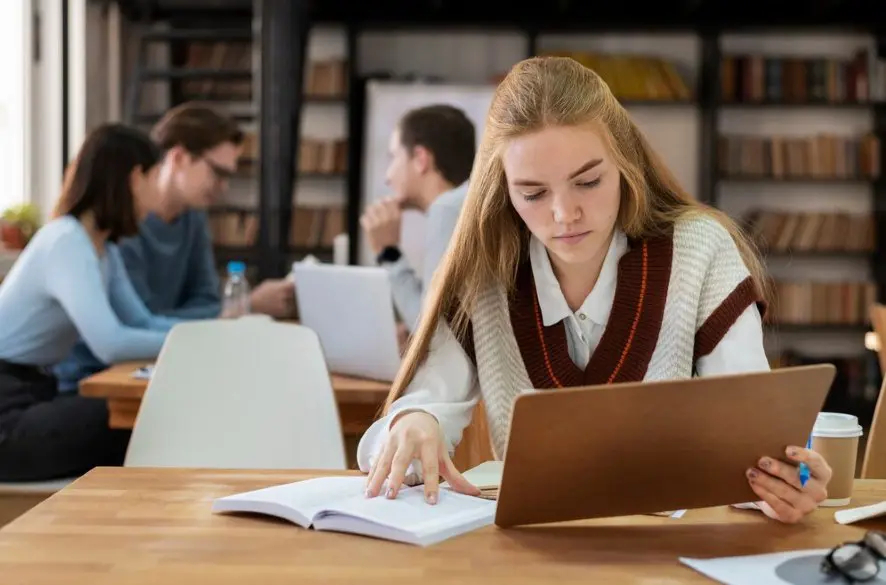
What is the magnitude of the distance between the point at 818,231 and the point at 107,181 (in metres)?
4.97

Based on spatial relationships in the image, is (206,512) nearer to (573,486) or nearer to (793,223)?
(573,486)

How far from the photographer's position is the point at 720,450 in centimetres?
129

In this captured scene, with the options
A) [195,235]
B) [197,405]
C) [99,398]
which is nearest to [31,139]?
[195,235]

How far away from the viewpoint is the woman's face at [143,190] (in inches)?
135

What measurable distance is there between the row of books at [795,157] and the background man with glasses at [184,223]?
12.0 ft

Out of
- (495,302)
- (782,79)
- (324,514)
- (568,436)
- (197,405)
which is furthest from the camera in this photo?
(782,79)

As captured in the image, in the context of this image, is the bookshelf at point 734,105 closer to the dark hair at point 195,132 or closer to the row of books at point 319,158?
the row of books at point 319,158

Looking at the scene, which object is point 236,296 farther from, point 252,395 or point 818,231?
point 818,231

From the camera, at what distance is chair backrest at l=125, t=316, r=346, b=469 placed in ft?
7.83

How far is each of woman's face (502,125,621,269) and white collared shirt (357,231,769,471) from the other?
153 mm

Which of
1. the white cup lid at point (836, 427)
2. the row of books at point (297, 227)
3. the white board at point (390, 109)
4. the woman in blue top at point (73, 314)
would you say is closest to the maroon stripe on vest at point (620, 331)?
the white cup lid at point (836, 427)

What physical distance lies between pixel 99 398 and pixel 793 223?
5093 millimetres

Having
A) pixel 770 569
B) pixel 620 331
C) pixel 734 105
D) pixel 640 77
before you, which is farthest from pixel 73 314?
pixel 734 105

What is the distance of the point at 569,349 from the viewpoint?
1867 mm
